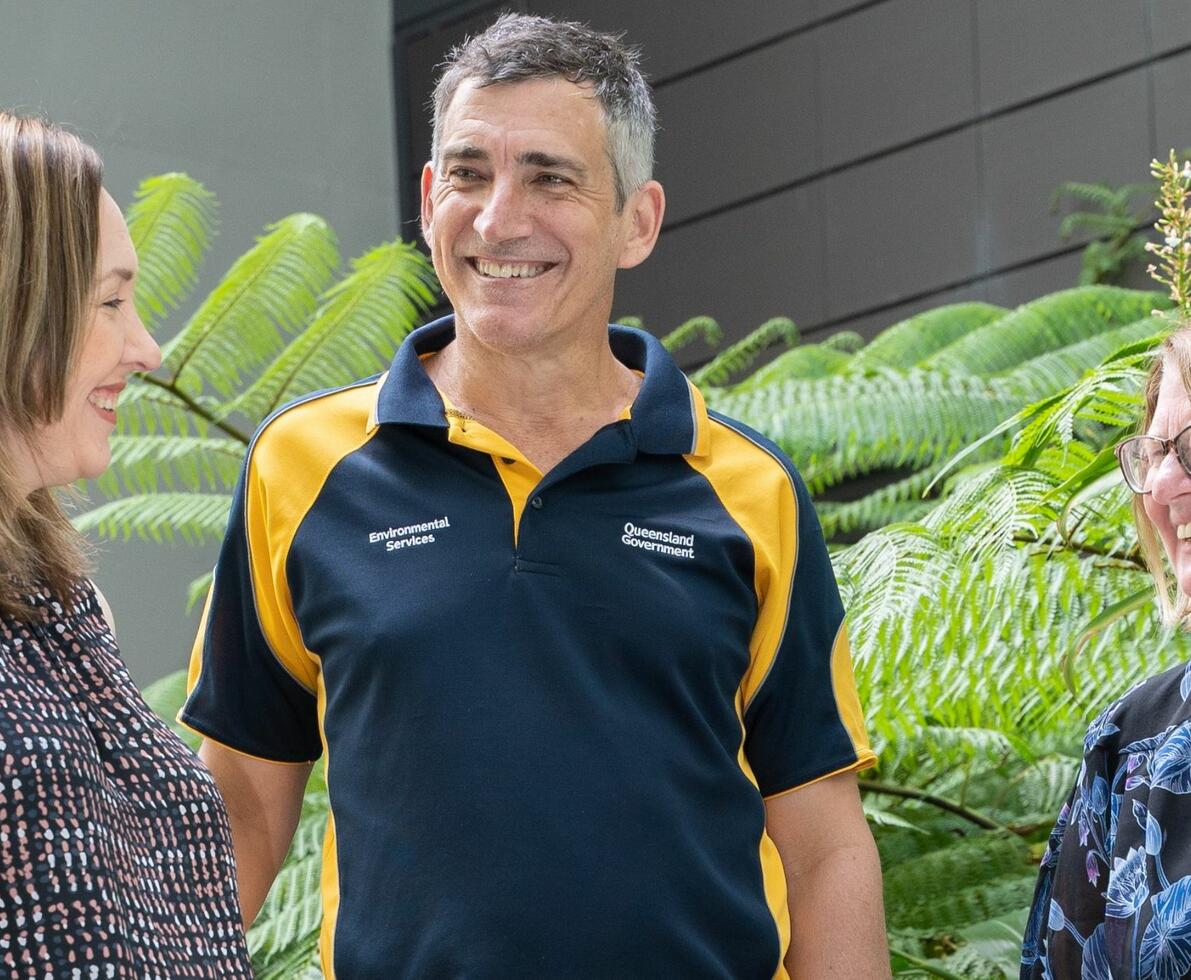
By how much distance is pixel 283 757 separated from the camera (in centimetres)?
225

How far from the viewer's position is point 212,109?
9211mm

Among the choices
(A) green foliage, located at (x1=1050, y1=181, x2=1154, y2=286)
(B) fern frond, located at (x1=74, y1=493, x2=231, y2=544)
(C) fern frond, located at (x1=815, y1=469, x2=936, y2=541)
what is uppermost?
(A) green foliage, located at (x1=1050, y1=181, x2=1154, y2=286)

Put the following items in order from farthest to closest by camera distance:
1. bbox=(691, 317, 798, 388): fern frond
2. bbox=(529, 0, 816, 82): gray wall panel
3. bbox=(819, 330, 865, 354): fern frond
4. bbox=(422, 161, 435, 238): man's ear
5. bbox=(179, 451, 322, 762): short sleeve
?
1. bbox=(529, 0, 816, 82): gray wall panel
2. bbox=(819, 330, 865, 354): fern frond
3. bbox=(691, 317, 798, 388): fern frond
4. bbox=(422, 161, 435, 238): man's ear
5. bbox=(179, 451, 322, 762): short sleeve

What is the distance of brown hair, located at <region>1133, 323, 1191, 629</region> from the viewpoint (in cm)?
205

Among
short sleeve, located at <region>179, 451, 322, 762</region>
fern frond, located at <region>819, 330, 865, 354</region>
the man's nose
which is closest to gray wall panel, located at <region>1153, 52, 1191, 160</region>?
fern frond, located at <region>819, 330, 865, 354</region>

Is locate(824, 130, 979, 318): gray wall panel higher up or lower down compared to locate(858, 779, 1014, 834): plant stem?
higher up

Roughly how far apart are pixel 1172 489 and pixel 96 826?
3.85 feet

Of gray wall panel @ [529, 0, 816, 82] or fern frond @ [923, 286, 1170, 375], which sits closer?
fern frond @ [923, 286, 1170, 375]

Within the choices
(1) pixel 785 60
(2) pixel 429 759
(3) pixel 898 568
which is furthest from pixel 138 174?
(2) pixel 429 759

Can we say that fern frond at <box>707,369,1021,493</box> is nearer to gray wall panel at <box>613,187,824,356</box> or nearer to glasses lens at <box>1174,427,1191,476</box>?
glasses lens at <box>1174,427,1191,476</box>

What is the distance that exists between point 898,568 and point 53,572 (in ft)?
4.91

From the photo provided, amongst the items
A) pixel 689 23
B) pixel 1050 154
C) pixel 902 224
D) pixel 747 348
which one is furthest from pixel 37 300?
pixel 689 23

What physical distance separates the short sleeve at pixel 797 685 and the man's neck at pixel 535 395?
0.27m

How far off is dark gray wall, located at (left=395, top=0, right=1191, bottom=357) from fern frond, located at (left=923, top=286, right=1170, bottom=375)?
2.02 metres
